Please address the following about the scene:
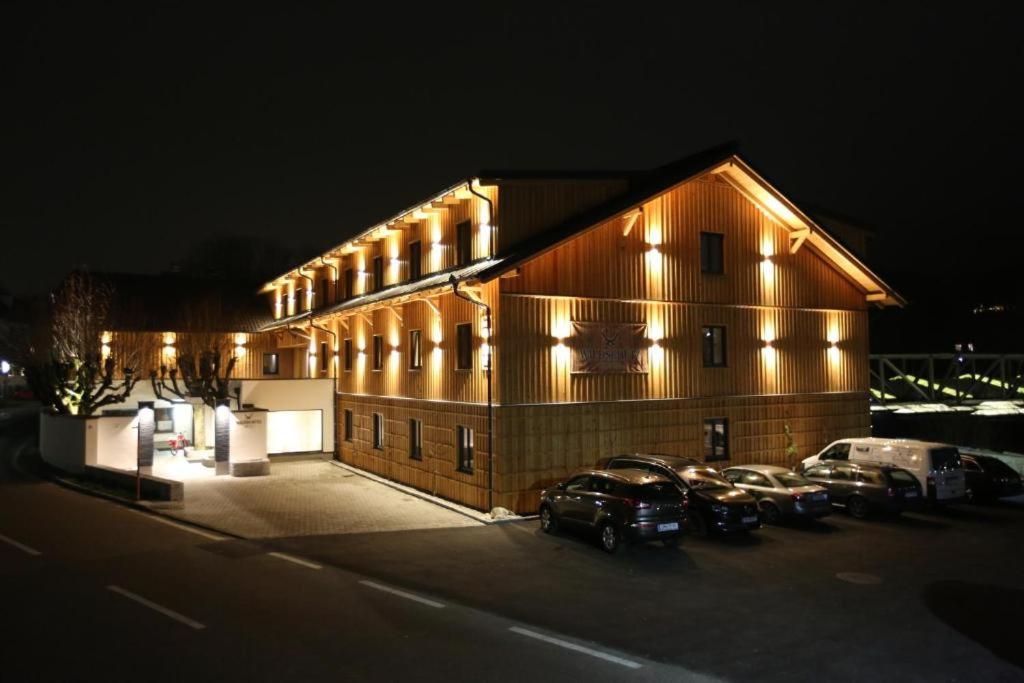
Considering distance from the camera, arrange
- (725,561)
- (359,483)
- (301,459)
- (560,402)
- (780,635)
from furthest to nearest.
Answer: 1. (301,459)
2. (359,483)
3. (560,402)
4. (725,561)
5. (780,635)

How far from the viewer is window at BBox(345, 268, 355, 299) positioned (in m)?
29.4

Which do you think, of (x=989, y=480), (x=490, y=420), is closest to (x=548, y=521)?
(x=490, y=420)

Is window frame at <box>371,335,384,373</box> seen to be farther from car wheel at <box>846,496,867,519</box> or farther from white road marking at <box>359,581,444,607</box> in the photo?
car wheel at <box>846,496,867,519</box>

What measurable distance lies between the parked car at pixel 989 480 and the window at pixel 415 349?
15937 millimetres

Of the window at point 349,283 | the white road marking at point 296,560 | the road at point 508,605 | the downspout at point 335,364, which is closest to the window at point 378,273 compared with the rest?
the window at point 349,283

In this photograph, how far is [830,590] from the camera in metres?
12.1

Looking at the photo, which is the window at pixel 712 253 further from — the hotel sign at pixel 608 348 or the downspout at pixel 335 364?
the downspout at pixel 335 364

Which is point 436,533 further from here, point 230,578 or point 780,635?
point 780,635

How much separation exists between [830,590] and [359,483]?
15571 millimetres

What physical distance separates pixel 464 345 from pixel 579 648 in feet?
38.8

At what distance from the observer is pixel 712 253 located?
74.3ft

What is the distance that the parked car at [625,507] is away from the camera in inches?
561

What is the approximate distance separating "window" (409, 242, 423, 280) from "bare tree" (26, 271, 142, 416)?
44.4 ft

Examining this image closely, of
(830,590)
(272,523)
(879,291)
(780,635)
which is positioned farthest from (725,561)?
(879,291)
